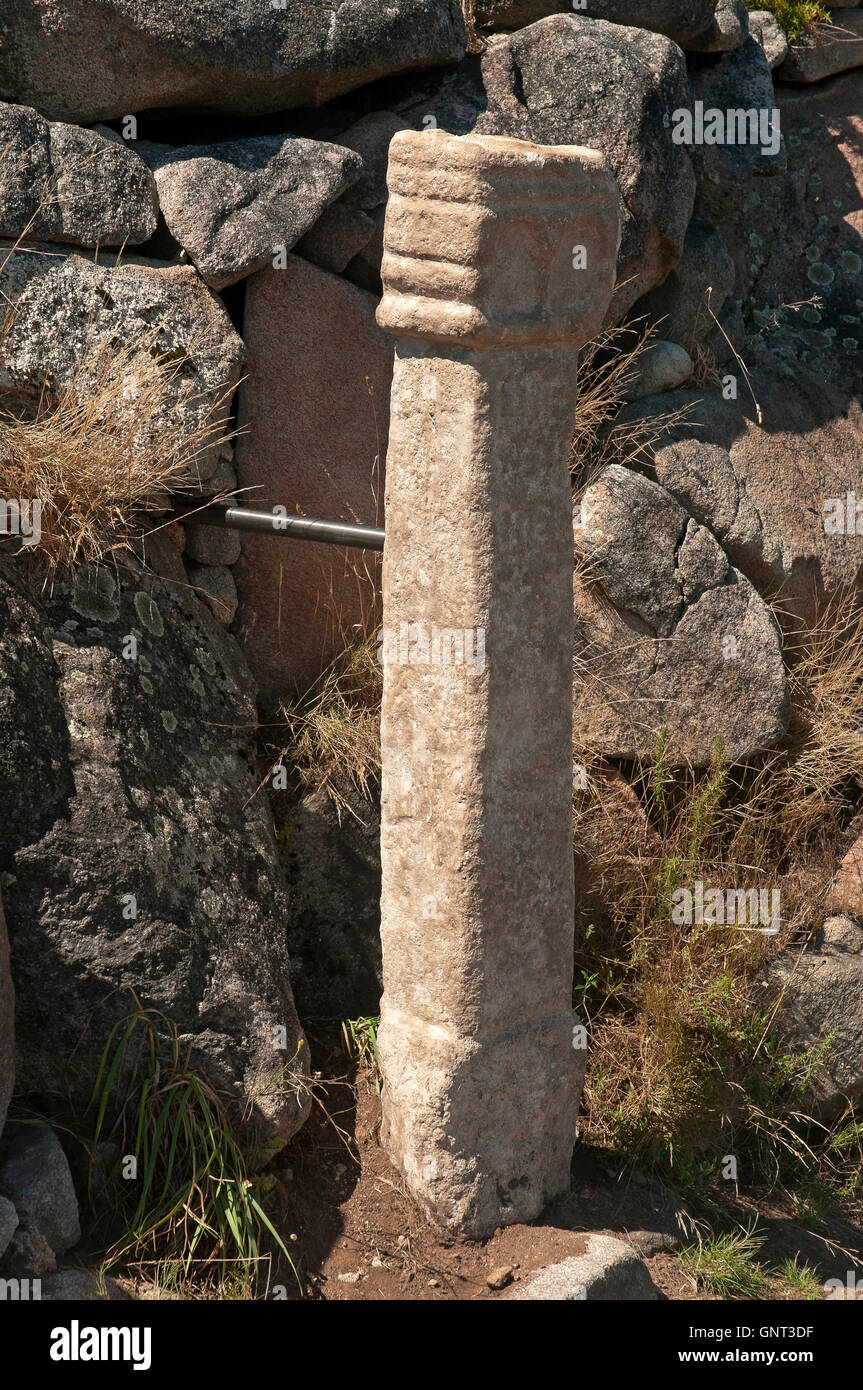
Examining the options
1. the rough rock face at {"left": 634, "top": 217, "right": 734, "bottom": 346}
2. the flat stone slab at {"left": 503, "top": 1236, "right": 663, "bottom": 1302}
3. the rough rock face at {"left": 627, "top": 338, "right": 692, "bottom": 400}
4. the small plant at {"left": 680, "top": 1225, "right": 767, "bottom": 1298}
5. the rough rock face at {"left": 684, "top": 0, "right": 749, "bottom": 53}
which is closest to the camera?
the flat stone slab at {"left": 503, "top": 1236, "right": 663, "bottom": 1302}

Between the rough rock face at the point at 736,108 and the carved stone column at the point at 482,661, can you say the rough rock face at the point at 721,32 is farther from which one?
the carved stone column at the point at 482,661

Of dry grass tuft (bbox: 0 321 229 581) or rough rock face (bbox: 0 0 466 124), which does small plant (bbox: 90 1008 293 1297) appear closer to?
dry grass tuft (bbox: 0 321 229 581)

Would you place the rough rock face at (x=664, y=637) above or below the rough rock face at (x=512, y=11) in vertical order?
below

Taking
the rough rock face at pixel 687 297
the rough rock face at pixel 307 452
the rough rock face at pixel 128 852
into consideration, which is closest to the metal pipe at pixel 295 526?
the rough rock face at pixel 128 852

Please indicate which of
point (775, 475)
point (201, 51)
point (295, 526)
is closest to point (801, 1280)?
point (295, 526)

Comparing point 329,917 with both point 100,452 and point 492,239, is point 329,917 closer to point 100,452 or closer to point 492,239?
point 100,452

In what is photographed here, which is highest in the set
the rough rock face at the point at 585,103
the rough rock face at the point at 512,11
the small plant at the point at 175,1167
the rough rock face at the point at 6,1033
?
the rough rock face at the point at 512,11

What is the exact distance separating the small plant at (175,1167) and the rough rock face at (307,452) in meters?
1.30

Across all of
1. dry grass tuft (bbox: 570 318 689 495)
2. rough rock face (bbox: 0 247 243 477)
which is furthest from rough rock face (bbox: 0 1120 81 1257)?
dry grass tuft (bbox: 570 318 689 495)

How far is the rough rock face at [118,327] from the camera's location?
3.62 meters

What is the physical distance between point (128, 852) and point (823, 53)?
14.6 feet

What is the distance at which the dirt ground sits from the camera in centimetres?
314

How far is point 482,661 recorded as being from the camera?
2.96 metres

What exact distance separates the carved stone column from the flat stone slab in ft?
0.65
